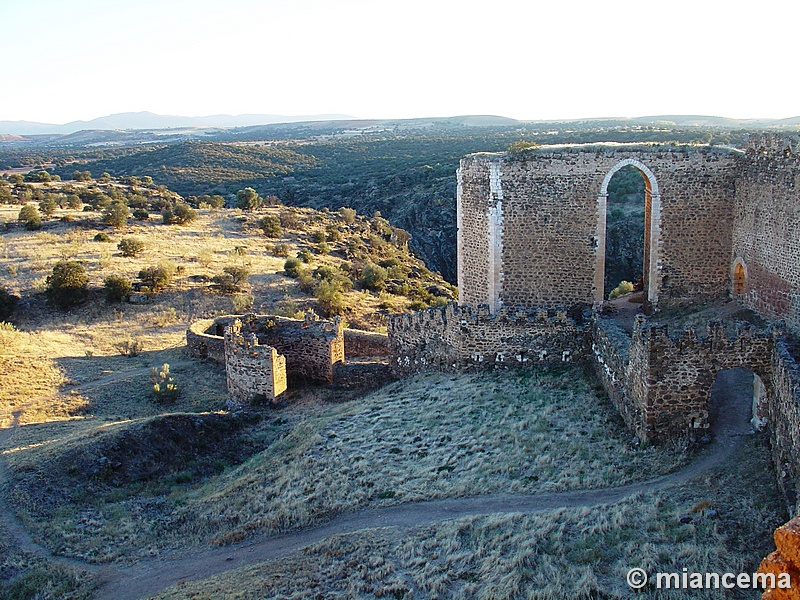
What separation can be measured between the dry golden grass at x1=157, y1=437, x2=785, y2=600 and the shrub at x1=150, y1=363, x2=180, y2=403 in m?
8.28

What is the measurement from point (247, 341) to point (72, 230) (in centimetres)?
1977

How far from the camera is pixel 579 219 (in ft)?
45.1

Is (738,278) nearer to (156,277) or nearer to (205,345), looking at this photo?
(205,345)

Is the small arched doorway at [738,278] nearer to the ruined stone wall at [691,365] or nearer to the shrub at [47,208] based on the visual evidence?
the ruined stone wall at [691,365]

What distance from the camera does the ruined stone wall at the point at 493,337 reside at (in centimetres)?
1267

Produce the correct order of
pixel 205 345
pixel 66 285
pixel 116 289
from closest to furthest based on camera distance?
pixel 205 345
pixel 66 285
pixel 116 289

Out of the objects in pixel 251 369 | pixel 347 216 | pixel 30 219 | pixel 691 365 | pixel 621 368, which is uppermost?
pixel 30 219

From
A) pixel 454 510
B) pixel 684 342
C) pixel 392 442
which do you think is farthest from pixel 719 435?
pixel 392 442

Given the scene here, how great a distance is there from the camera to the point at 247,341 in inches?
579

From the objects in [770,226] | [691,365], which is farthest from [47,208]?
[691,365]

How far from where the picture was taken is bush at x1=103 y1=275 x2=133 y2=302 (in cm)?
2262

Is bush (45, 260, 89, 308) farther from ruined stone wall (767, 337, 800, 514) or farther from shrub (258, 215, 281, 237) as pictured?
ruined stone wall (767, 337, 800, 514)

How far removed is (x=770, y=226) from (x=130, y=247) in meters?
23.3

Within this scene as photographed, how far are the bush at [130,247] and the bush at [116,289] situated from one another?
4314 mm
